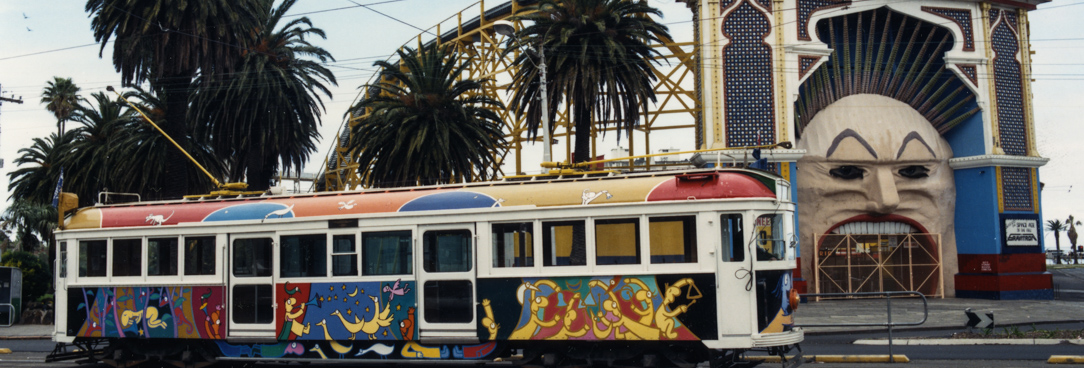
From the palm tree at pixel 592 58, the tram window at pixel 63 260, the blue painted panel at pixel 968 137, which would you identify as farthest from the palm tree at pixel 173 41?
the blue painted panel at pixel 968 137

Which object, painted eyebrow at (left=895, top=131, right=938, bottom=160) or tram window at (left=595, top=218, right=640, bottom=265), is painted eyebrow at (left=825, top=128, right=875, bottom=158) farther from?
tram window at (left=595, top=218, right=640, bottom=265)

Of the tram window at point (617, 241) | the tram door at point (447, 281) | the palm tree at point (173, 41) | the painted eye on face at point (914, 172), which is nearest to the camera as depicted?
the tram window at point (617, 241)

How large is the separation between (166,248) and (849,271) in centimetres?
2435

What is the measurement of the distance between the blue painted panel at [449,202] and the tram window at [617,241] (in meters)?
1.57

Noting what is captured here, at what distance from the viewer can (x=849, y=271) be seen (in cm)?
3219

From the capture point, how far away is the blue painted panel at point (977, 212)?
3219 cm

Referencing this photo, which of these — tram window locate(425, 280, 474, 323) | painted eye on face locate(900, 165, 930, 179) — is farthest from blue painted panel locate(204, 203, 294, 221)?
painted eye on face locate(900, 165, 930, 179)

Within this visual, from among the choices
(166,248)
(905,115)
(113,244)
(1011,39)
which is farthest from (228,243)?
(1011,39)

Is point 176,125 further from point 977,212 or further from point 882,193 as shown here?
point 977,212

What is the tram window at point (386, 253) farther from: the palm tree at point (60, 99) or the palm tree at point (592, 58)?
the palm tree at point (60, 99)

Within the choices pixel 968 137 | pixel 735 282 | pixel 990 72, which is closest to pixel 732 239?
pixel 735 282

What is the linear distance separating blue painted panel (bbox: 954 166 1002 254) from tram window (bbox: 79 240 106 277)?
28.6m

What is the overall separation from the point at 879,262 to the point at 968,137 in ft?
18.4

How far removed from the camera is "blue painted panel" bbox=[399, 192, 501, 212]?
12875 mm
